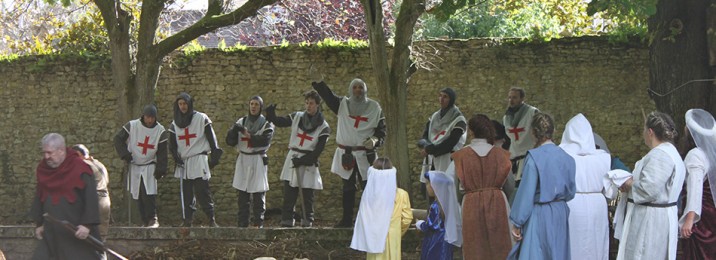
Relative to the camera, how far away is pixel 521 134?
14.0 meters

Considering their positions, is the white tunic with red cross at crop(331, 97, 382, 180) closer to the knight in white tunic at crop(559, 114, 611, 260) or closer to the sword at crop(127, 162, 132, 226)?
the sword at crop(127, 162, 132, 226)

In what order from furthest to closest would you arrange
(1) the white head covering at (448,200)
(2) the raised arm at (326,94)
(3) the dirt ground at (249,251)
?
(2) the raised arm at (326,94) → (3) the dirt ground at (249,251) → (1) the white head covering at (448,200)

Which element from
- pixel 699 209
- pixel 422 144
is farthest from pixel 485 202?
pixel 422 144

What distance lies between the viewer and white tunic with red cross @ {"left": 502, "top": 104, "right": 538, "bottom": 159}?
1396 cm

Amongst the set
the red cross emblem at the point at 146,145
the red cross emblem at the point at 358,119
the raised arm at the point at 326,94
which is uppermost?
the raised arm at the point at 326,94

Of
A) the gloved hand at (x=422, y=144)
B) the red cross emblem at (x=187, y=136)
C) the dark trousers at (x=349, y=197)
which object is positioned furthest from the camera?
the red cross emblem at (x=187, y=136)

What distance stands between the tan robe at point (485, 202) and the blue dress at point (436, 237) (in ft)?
2.30

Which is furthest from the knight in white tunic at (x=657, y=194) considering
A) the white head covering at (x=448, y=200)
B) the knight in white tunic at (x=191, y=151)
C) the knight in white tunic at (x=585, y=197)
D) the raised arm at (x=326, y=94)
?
the knight in white tunic at (x=191, y=151)

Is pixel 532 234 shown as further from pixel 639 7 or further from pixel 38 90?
pixel 38 90

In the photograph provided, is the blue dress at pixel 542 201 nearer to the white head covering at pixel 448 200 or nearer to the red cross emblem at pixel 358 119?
the white head covering at pixel 448 200

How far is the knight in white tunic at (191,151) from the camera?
1409cm

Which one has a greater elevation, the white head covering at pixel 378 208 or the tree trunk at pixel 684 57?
the tree trunk at pixel 684 57

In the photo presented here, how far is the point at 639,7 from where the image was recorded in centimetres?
1107

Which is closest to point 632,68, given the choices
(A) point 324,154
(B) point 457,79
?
(B) point 457,79
